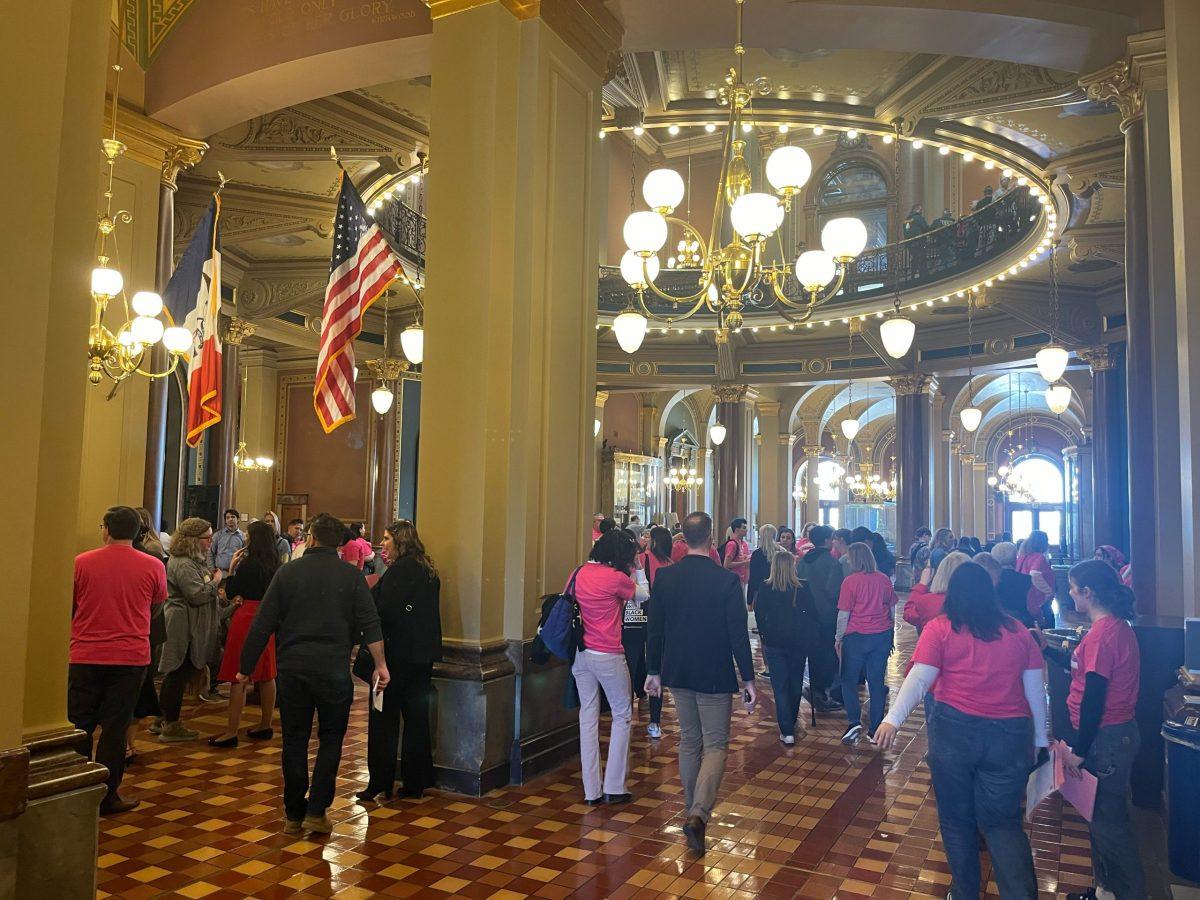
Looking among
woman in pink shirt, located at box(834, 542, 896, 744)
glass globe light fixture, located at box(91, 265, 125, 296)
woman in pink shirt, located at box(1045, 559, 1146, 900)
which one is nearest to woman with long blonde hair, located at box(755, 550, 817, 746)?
woman in pink shirt, located at box(834, 542, 896, 744)

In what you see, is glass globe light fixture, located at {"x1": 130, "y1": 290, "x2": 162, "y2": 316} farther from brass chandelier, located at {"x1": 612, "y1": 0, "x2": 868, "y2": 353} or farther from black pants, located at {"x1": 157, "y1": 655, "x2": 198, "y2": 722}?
brass chandelier, located at {"x1": 612, "y1": 0, "x2": 868, "y2": 353}

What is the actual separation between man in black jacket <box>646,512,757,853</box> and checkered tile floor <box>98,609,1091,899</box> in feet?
1.25

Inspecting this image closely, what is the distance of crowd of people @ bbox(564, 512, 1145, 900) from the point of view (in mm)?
3148

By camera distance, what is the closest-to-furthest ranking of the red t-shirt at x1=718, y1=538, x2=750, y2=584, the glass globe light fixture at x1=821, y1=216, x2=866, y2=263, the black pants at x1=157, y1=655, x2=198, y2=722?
1. the glass globe light fixture at x1=821, y1=216, x2=866, y2=263
2. the black pants at x1=157, y1=655, x2=198, y2=722
3. the red t-shirt at x1=718, y1=538, x2=750, y2=584

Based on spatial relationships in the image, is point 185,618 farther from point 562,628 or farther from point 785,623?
point 785,623

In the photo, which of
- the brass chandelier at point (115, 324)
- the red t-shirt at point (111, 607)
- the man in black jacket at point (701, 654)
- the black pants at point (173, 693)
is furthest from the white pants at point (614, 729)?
the brass chandelier at point (115, 324)

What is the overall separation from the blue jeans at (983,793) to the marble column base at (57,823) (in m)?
2.77

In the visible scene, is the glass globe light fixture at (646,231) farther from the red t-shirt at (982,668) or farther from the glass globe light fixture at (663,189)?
the red t-shirt at (982,668)

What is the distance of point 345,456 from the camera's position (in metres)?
17.3

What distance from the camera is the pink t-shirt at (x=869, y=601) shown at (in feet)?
21.3

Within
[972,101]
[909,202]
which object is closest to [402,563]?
[972,101]

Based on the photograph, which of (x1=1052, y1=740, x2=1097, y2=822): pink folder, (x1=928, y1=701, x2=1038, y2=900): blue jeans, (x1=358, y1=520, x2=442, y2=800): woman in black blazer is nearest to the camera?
(x1=928, y1=701, x2=1038, y2=900): blue jeans

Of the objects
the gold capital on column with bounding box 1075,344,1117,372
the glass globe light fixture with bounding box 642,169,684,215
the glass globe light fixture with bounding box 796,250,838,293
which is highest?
the gold capital on column with bounding box 1075,344,1117,372

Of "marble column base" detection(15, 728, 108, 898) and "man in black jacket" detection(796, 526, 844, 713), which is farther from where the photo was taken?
"man in black jacket" detection(796, 526, 844, 713)
